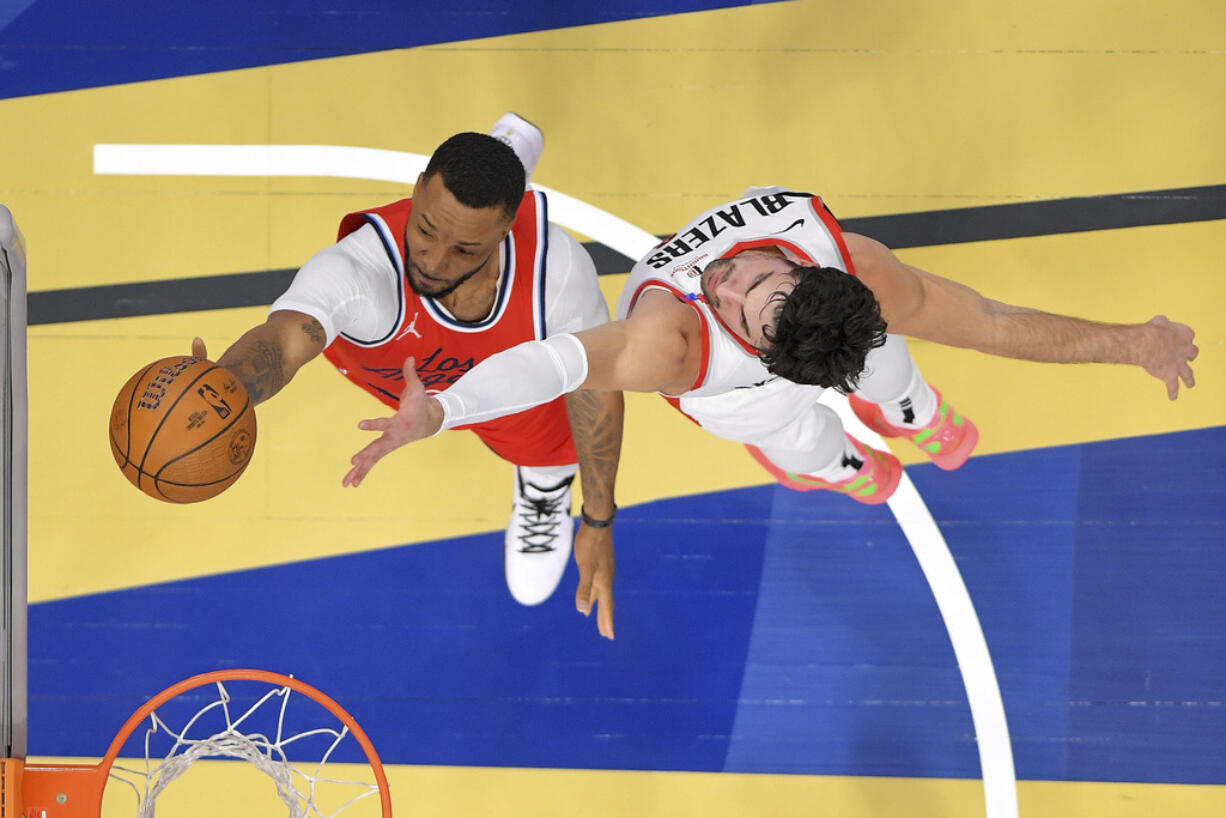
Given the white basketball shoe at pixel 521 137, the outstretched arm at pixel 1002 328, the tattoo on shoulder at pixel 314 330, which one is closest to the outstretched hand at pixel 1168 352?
the outstretched arm at pixel 1002 328

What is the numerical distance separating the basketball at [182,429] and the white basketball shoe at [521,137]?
159 cm

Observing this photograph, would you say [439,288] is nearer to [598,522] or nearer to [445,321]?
[445,321]

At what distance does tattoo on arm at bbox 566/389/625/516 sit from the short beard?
1.81ft

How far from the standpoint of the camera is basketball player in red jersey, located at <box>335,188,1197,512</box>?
252cm

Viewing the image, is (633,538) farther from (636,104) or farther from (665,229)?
(636,104)

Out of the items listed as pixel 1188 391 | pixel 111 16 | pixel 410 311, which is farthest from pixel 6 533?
pixel 1188 391

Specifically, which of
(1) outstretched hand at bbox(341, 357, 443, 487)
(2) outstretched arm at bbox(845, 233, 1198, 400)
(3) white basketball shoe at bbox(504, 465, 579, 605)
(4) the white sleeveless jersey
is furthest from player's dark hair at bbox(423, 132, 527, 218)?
(3) white basketball shoe at bbox(504, 465, 579, 605)

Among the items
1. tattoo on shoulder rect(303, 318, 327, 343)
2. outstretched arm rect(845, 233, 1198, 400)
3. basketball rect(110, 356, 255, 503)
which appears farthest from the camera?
outstretched arm rect(845, 233, 1198, 400)

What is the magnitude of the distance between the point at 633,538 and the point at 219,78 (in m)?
2.69

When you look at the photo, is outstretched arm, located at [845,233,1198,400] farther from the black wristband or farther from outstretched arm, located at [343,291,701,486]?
the black wristband

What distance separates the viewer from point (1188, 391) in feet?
13.6

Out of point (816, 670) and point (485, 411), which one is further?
point (816, 670)

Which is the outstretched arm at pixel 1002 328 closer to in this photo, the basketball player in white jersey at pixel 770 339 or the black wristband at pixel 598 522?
the basketball player in white jersey at pixel 770 339

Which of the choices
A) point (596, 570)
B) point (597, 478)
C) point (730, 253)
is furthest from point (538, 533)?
point (730, 253)
